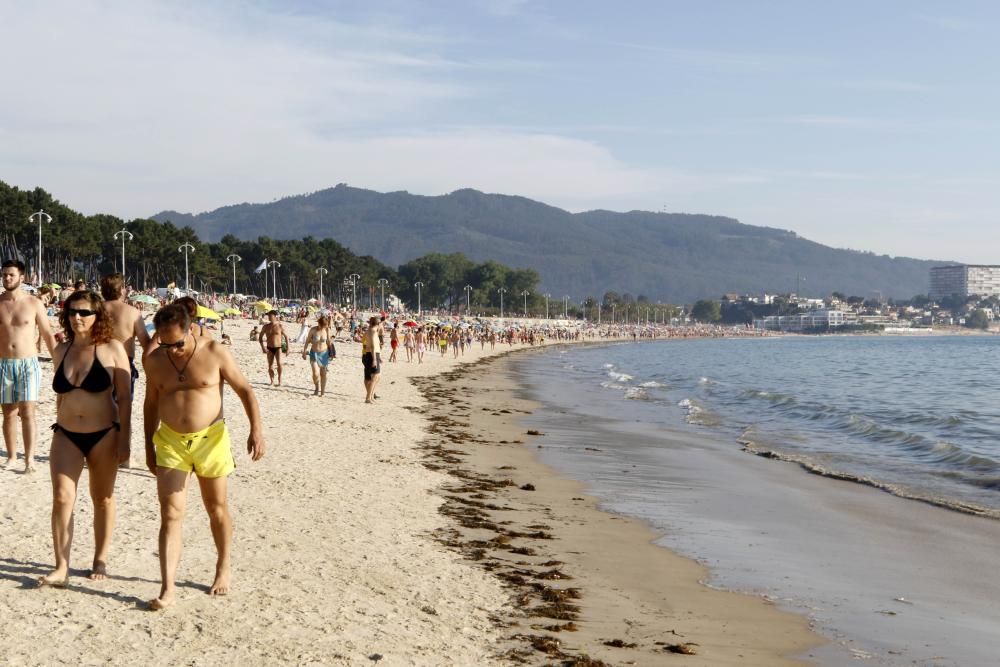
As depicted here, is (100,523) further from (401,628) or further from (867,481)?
(867,481)

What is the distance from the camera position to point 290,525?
7.46 m

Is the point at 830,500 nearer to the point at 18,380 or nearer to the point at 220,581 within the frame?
the point at 220,581

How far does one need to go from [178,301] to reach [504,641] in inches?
100

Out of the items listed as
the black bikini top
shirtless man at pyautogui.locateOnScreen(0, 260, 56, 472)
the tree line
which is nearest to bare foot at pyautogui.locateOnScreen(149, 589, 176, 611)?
the black bikini top

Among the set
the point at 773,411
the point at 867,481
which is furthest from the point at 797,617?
the point at 773,411

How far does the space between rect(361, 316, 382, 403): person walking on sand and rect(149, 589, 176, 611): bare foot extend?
12.3m

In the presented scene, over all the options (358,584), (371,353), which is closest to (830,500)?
(358,584)

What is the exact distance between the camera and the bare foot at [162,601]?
5039mm

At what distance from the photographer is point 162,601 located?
16.6 ft

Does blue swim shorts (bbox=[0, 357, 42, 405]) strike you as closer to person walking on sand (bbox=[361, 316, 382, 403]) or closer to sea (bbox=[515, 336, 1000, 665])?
sea (bbox=[515, 336, 1000, 665])

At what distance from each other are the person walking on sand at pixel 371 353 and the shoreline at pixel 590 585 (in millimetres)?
5985

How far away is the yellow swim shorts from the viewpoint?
493 centimetres

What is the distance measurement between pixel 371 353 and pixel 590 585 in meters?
12.0

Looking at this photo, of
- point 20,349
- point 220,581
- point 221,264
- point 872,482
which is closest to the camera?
point 220,581
